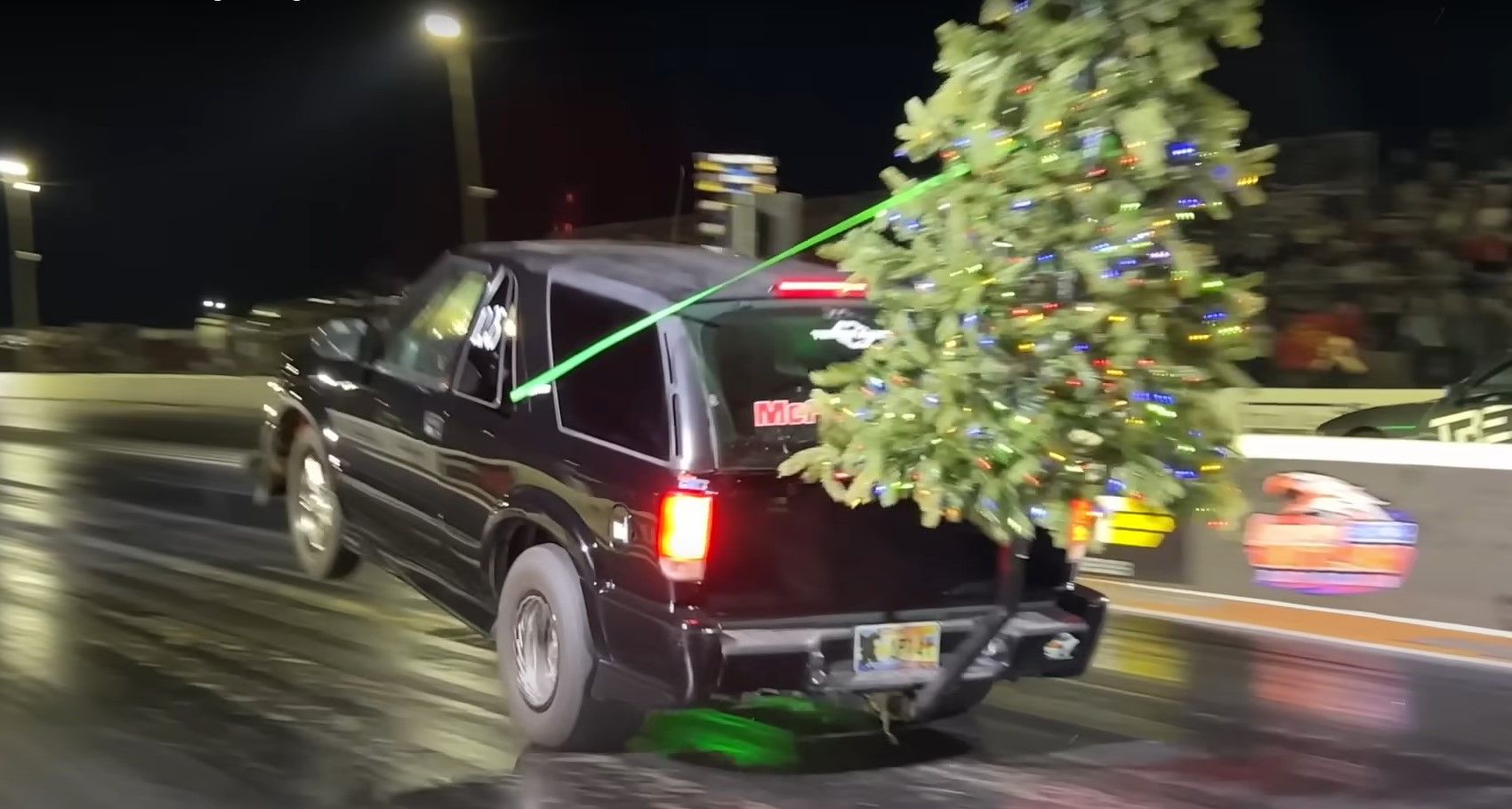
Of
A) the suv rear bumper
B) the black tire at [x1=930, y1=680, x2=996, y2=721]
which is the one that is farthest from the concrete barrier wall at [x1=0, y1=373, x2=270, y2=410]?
the suv rear bumper

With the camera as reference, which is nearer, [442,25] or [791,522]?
[791,522]

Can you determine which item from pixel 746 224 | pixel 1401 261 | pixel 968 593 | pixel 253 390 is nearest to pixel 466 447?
pixel 968 593

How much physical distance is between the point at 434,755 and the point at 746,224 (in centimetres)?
658

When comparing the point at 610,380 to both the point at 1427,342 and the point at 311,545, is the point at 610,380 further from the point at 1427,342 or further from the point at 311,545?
the point at 1427,342

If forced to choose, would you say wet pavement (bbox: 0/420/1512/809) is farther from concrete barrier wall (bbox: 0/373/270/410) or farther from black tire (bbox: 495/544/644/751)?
concrete barrier wall (bbox: 0/373/270/410)

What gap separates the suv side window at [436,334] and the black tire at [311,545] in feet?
3.25

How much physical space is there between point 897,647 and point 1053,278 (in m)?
1.40

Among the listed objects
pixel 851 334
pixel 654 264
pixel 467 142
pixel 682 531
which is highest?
pixel 467 142

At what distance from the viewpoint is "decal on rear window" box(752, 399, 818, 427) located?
17.5 ft

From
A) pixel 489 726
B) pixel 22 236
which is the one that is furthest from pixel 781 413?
pixel 22 236

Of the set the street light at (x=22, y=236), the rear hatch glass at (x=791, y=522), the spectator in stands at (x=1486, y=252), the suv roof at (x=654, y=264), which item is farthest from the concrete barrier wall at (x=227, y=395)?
the street light at (x=22, y=236)

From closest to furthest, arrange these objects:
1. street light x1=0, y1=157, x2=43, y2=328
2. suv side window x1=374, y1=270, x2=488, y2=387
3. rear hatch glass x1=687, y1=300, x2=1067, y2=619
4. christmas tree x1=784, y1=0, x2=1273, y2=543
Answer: christmas tree x1=784, y1=0, x2=1273, y2=543 < rear hatch glass x1=687, y1=300, x2=1067, y2=619 < suv side window x1=374, y1=270, x2=488, y2=387 < street light x1=0, y1=157, x2=43, y2=328

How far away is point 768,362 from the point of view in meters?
5.50

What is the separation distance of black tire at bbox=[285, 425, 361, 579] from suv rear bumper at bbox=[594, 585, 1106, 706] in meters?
3.01
